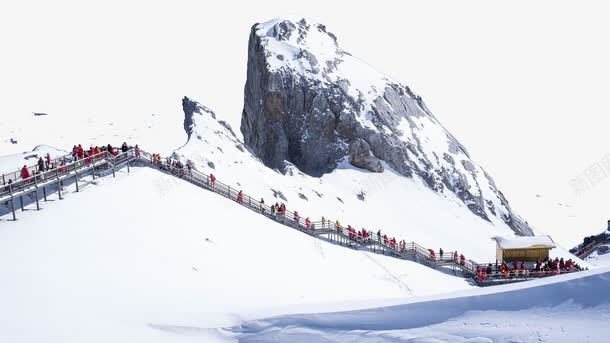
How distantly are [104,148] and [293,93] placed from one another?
31328mm

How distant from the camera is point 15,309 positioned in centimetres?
1308

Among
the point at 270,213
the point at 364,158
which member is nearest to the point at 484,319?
the point at 270,213

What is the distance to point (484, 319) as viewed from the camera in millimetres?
10000

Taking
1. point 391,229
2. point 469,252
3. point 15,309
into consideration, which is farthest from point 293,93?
point 15,309

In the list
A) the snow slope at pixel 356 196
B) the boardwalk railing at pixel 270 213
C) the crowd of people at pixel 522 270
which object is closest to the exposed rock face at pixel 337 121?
the snow slope at pixel 356 196

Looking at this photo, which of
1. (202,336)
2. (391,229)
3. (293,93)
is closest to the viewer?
(202,336)

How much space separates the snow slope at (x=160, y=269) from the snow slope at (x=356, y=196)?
37.0 feet

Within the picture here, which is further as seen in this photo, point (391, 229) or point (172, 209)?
point (391, 229)

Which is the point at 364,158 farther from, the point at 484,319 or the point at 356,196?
the point at 484,319

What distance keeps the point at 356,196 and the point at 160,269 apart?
3254cm

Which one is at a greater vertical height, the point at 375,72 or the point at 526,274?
the point at 375,72

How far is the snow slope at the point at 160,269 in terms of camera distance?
504 inches

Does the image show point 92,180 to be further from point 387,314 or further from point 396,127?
point 396,127

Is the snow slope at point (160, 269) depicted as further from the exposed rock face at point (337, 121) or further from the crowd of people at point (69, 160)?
the exposed rock face at point (337, 121)
